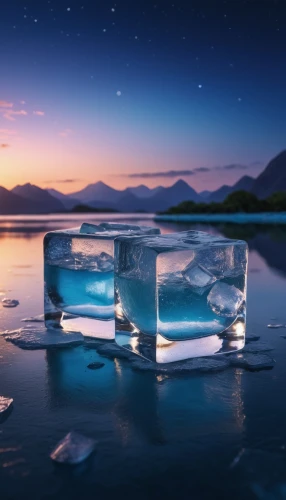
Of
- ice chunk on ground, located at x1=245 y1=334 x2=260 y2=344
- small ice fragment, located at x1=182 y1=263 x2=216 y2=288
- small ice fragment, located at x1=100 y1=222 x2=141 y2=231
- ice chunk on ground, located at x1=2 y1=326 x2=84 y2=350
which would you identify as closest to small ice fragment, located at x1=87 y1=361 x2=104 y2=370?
ice chunk on ground, located at x1=2 y1=326 x2=84 y2=350

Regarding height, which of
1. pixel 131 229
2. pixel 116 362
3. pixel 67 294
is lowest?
pixel 116 362

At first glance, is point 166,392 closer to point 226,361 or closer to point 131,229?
point 226,361

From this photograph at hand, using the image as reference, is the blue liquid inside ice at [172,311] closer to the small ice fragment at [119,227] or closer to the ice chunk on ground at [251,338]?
the ice chunk on ground at [251,338]

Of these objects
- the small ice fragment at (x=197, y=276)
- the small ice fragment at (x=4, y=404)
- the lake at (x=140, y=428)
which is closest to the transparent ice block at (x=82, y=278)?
the lake at (x=140, y=428)

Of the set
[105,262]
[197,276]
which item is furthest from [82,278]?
[197,276]

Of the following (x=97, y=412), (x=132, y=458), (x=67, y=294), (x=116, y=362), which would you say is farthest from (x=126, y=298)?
(x=132, y=458)

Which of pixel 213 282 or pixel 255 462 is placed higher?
pixel 213 282

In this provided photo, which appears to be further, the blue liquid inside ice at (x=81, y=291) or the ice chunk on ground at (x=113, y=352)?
the blue liquid inside ice at (x=81, y=291)

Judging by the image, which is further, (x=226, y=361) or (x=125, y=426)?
(x=226, y=361)
